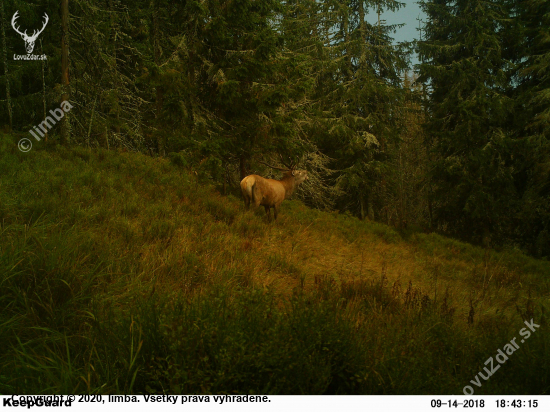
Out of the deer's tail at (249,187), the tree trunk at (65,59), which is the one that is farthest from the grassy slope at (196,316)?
the tree trunk at (65,59)

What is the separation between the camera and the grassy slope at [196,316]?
2139mm

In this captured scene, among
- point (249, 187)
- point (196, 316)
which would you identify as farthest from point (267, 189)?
point (196, 316)

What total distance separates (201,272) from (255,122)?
23.2ft

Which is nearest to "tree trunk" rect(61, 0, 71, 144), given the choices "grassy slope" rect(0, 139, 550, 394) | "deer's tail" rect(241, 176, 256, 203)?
"grassy slope" rect(0, 139, 550, 394)

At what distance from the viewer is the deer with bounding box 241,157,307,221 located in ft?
29.8

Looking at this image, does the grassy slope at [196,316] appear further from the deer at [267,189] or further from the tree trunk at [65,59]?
the tree trunk at [65,59]

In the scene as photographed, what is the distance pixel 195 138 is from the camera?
34.0 ft

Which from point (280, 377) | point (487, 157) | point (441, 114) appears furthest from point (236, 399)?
point (441, 114)

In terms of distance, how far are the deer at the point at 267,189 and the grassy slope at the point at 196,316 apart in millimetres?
2088

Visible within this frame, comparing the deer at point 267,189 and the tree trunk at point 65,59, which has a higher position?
the tree trunk at point 65,59

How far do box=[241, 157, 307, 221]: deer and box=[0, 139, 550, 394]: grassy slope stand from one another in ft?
6.85

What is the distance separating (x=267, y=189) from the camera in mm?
9344

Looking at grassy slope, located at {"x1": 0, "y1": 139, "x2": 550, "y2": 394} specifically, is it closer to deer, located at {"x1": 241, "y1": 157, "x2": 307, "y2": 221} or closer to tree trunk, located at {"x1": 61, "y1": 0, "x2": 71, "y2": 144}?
deer, located at {"x1": 241, "y1": 157, "x2": 307, "y2": 221}

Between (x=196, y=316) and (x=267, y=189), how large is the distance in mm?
6873
